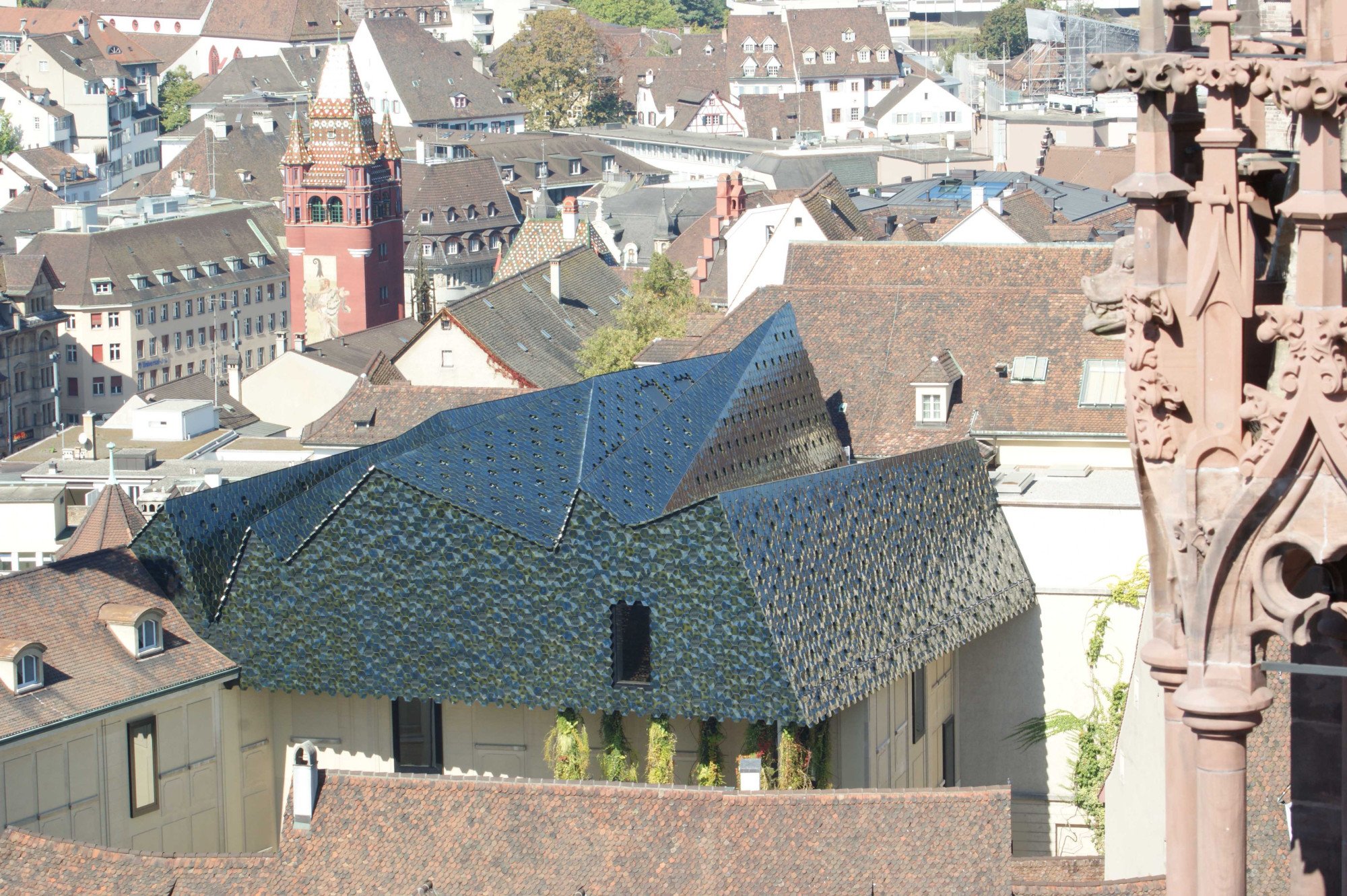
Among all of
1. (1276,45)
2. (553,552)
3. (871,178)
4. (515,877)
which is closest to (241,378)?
(871,178)

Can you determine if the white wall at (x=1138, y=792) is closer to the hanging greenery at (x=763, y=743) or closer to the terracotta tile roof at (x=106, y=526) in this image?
the hanging greenery at (x=763, y=743)

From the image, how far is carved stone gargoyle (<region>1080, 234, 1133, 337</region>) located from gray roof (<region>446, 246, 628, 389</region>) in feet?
268

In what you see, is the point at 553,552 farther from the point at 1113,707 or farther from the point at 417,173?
the point at 417,173

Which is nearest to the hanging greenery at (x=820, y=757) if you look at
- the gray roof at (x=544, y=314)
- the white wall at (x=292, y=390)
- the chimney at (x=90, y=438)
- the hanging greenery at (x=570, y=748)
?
the hanging greenery at (x=570, y=748)

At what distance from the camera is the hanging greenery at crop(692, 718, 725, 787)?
146 feet

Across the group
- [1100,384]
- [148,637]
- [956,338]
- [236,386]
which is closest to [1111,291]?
[148,637]

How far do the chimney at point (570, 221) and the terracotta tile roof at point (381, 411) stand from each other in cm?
4790

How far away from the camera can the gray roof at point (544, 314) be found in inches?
3797

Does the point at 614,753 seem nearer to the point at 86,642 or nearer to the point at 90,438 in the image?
the point at 86,642

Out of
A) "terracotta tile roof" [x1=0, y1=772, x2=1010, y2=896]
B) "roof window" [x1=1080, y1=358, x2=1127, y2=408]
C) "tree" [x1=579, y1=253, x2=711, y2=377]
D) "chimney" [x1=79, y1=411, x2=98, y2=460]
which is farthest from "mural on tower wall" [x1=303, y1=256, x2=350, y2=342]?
"terracotta tile roof" [x1=0, y1=772, x2=1010, y2=896]

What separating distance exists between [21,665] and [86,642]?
2.10 meters

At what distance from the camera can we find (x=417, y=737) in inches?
1853

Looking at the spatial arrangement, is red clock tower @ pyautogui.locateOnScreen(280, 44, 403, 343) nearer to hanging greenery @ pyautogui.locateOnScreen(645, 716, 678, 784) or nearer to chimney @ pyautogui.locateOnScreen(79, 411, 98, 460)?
chimney @ pyautogui.locateOnScreen(79, 411, 98, 460)

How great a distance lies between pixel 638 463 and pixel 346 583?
5925mm
